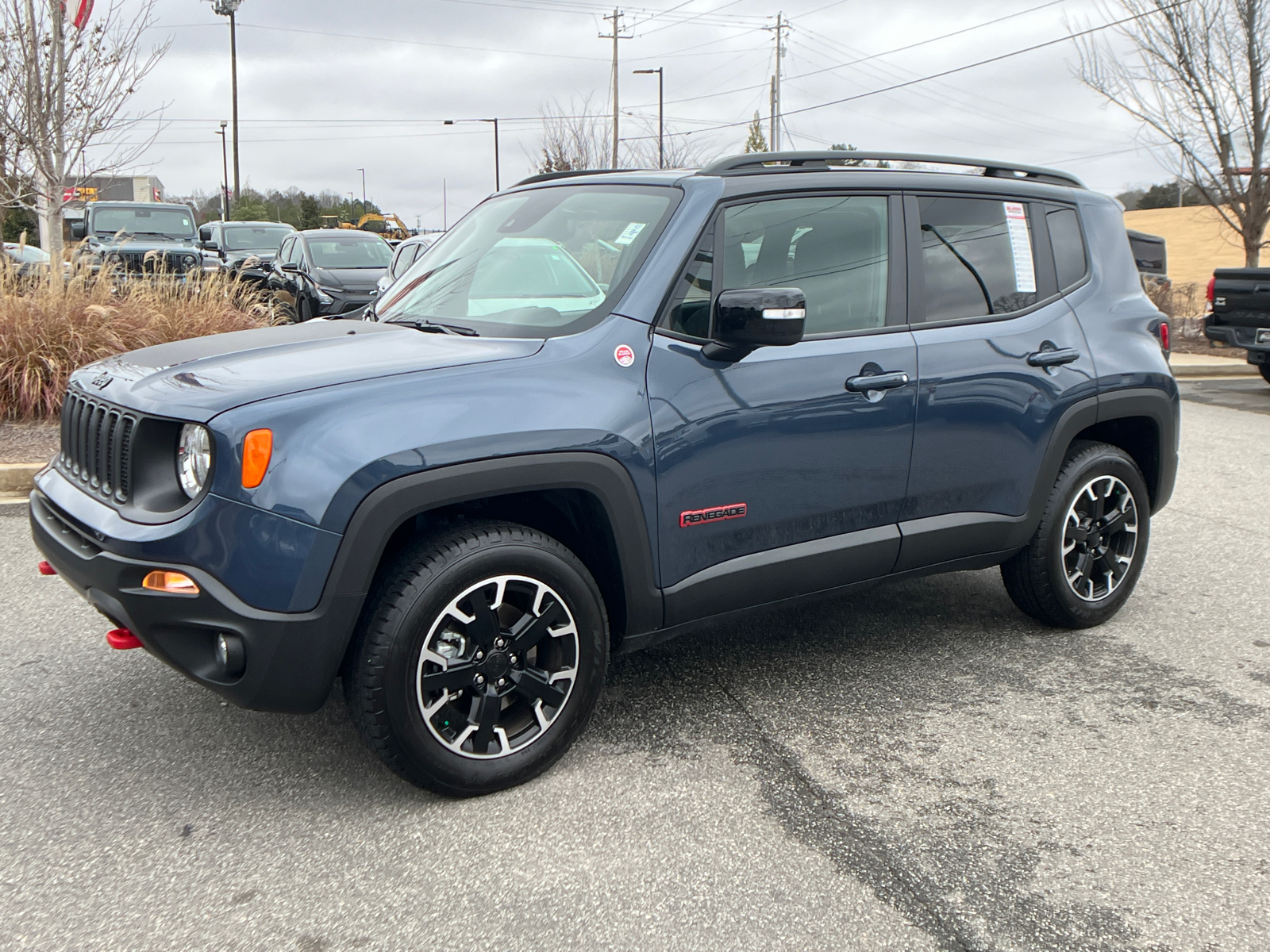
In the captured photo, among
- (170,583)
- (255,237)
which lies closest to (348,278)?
(255,237)

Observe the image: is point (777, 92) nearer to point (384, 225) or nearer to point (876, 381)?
point (384, 225)

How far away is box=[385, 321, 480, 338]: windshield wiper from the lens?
11.7ft

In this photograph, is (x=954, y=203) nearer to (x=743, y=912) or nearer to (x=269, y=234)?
(x=743, y=912)

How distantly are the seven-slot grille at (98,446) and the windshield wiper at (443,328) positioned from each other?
102cm

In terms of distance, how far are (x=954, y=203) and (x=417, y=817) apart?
2922 millimetres

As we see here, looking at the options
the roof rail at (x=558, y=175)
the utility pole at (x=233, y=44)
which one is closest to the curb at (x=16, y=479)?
the roof rail at (x=558, y=175)

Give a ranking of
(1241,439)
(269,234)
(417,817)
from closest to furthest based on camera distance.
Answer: (417,817)
(1241,439)
(269,234)

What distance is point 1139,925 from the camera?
2631 mm

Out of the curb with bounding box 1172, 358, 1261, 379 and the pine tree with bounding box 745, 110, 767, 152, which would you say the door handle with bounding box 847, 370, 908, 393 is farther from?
the pine tree with bounding box 745, 110, 767, 152

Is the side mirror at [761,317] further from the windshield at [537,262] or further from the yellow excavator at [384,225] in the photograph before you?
the yellow excavator at [384,225]

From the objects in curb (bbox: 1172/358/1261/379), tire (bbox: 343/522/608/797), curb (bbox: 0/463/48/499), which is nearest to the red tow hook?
tire (bbox: 343/522/608/797)

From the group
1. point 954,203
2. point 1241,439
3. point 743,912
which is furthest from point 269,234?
point 743,912

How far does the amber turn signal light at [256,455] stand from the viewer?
277cm

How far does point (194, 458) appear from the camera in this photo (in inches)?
115
